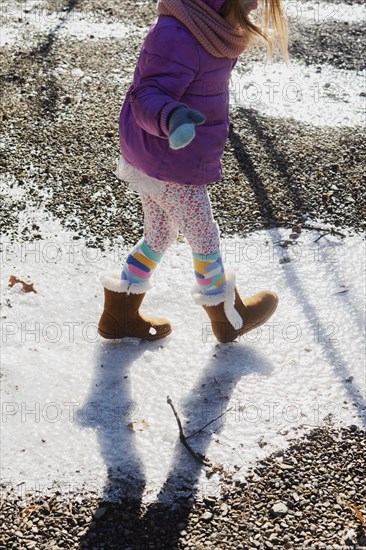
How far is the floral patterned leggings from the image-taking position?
3.13 m

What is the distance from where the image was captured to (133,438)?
3076mm

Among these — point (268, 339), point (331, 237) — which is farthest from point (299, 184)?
point (268, 339)

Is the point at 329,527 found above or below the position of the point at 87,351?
above

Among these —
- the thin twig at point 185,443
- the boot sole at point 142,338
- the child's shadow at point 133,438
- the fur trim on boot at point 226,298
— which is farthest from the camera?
the boot sole at point 142,338

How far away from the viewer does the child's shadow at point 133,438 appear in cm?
271

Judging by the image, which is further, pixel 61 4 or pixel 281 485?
pixel 61 4

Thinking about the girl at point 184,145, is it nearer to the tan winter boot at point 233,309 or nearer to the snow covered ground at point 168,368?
the tan winter boot at point 233,309

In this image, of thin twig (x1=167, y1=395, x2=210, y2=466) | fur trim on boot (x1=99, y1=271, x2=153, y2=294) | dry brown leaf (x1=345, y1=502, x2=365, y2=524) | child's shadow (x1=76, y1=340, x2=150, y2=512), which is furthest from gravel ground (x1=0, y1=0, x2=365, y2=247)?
dry brown leaf (x1=345, y1=502, x2=365, y2=524)

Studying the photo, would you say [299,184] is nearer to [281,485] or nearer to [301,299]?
[301,299]

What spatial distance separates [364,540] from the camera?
2.63 m

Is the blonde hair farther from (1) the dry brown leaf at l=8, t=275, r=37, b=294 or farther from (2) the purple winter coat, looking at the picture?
(1) the dry brown leaf at l=8, t=275, r=37, b=294

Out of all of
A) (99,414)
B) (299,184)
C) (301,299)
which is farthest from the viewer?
(299,184)

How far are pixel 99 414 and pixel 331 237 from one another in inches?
66.6

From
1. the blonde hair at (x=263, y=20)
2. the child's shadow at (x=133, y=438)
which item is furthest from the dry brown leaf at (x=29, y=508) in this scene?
the blonde hair at (x=263, y=20)
